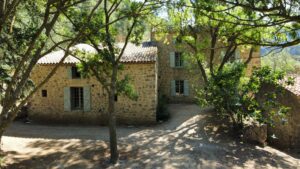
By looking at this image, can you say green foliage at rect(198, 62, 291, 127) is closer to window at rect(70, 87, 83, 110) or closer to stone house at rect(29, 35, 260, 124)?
stone house at rect(29, 35, 260, 124)

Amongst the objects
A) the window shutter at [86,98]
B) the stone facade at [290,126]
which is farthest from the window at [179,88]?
the stone facade at [290,126]

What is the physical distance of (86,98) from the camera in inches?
663

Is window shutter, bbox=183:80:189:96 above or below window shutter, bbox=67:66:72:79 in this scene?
below

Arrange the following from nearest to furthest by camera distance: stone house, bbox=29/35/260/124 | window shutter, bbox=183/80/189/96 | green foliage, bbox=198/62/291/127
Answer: green foliage, bbox=198/62/291/127
stone house, bbox=29/35/260/124
window shutter, bbox=183/80/189/96

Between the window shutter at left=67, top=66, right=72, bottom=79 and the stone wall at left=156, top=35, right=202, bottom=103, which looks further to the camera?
the stone wall at left=156, top=35, right=202, bottom=103

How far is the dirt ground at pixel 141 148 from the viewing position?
35.8 ft

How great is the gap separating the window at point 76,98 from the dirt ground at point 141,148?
4.88 feet

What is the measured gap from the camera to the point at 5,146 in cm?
1203

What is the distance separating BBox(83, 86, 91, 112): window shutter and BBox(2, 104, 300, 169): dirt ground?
118cm

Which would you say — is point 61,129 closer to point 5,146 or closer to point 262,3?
point 5,146

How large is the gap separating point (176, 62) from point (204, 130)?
850 cm

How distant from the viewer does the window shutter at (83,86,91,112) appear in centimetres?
1683

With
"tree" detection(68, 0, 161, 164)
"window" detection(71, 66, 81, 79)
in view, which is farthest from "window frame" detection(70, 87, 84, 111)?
"tree" detection(68, 0, 161, 164)

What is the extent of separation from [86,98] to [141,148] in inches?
221
